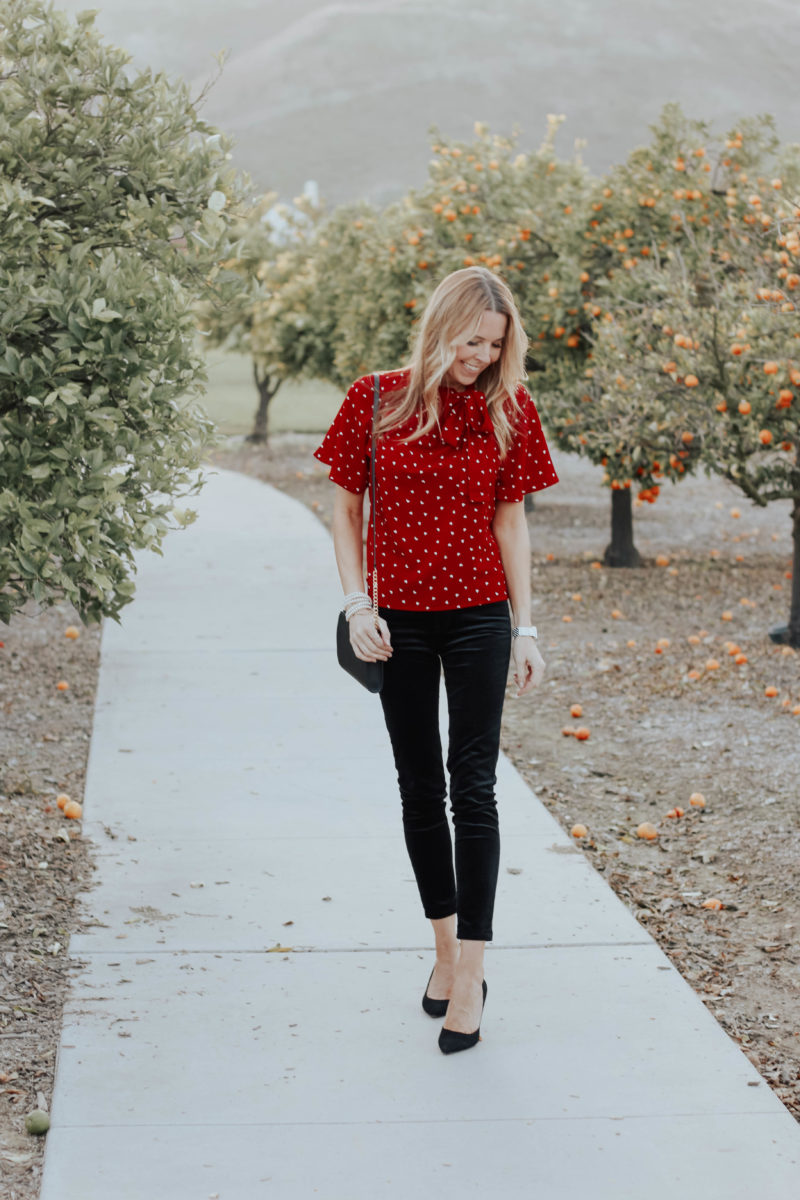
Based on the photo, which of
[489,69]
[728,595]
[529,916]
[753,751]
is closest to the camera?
[529,916]

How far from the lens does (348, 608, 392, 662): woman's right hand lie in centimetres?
321

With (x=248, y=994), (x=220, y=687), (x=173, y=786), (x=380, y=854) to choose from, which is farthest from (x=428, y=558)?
(x=220, y=687)

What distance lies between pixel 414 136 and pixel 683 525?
86481 millimetres

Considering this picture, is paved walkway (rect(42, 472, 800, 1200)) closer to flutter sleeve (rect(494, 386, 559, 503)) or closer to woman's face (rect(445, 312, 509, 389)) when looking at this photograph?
flutter sleeve (rect(494, 386, 559, 503))

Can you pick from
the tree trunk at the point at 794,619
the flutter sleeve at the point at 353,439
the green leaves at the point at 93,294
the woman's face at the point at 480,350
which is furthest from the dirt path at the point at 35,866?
the tree trunk at the point at 794,619

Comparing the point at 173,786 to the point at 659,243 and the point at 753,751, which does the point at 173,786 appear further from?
the point at 659,243

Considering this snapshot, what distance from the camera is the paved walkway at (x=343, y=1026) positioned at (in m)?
2.76

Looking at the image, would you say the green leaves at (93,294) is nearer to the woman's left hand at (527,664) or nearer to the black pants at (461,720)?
the black pants at (461,720)

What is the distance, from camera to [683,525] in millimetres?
14297

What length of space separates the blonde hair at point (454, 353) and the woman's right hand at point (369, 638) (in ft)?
1.50

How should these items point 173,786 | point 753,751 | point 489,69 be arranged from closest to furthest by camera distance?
point 173,786
point 753,751
point 489,69

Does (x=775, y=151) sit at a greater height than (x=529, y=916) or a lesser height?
greater

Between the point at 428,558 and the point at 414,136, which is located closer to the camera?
the point at 428,558

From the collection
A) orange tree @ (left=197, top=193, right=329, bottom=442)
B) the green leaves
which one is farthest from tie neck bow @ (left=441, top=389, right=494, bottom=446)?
orange tree @ (left=197, top=193, right=329, bottom=442)
